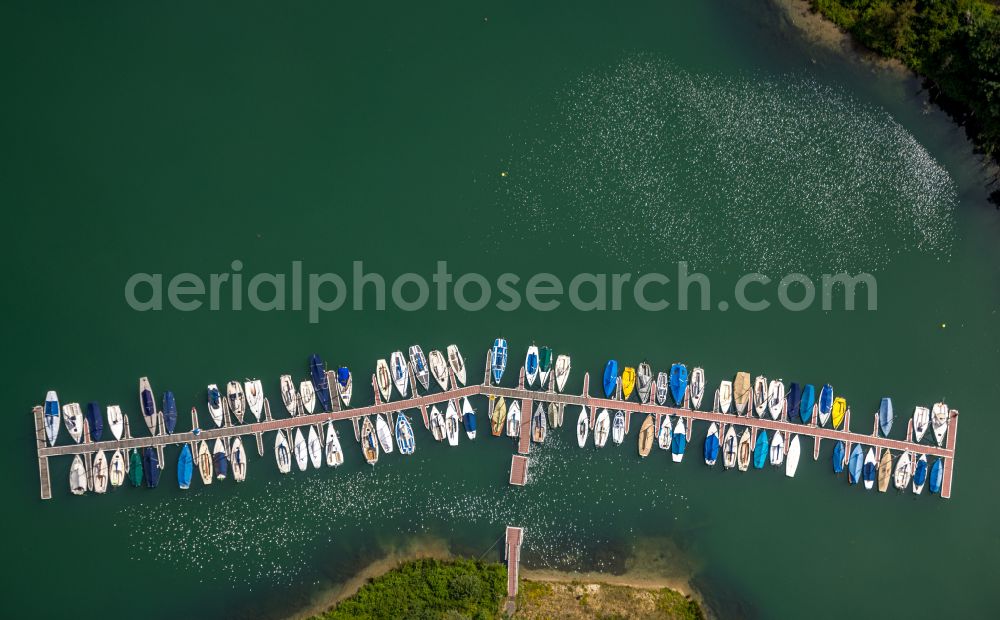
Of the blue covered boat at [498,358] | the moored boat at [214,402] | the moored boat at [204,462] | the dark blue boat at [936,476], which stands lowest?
the dark blue boat at [936,476]

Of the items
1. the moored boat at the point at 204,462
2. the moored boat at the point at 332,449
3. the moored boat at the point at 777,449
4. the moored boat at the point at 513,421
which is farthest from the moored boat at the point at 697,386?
the moored boat at the point at 204,462

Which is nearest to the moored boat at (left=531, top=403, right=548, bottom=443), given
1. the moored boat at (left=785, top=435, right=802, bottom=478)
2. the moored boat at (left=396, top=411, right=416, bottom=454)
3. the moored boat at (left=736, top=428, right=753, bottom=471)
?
the moored boat at (left=396, top=411, right=416, bottom=454)

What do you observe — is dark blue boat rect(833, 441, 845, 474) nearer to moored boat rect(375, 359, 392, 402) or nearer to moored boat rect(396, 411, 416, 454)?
moored boat rect(396, 411, 416, 454)

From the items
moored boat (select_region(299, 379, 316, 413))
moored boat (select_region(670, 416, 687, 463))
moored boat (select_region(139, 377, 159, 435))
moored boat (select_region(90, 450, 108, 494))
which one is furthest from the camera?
moored boat (select_region(670, 416, 687, 463))

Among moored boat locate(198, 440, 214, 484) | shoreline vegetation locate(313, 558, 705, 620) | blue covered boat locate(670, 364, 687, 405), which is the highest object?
blue covered boat locate(670, 364, 687, 405)

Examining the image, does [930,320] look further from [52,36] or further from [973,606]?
[52,36]

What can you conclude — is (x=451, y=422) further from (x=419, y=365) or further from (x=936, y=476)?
(x=936, y=476)

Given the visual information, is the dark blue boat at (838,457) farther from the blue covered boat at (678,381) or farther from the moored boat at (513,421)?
the moored boat at (513,421)
